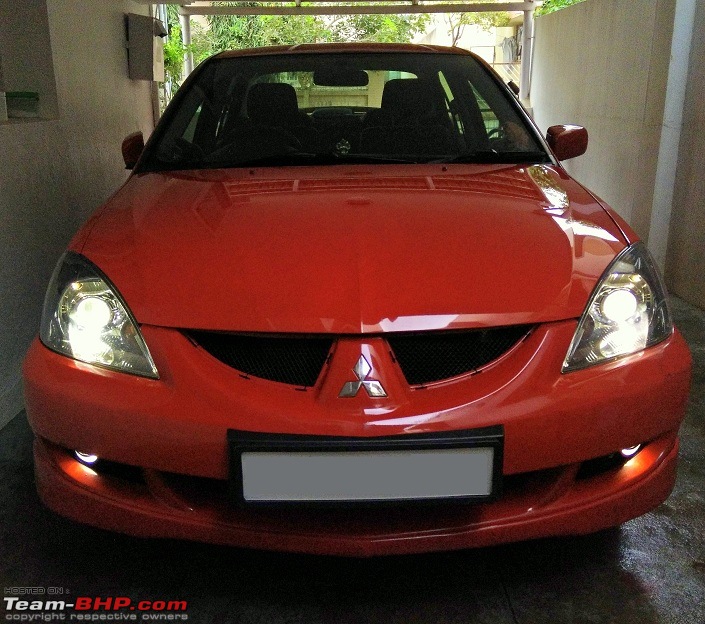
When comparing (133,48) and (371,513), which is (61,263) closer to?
(371,513)

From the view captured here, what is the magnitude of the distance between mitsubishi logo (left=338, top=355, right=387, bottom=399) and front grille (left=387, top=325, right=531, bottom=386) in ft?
0.24

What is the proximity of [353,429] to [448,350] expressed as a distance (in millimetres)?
251

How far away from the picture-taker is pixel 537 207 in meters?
1.84

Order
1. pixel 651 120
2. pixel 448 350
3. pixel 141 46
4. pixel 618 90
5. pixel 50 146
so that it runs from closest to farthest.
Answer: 1. pixel 448 350
2. pixel 50 146
3. pixel 651 120
4. pixel 141 46
5. pixel 618 90

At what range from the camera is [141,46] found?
210 inches

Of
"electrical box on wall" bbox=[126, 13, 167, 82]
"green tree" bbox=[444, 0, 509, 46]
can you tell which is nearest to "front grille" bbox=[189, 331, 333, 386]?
"electrical box on wall" bbox=[126, 13, 167, 82]

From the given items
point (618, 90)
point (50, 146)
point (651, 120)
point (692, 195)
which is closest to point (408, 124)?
point (50, 146)

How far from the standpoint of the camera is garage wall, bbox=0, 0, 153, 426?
9.12 ft

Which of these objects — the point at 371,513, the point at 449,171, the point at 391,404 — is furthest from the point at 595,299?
the point at 449,171

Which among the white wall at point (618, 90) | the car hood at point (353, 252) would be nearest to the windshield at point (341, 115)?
the car hood at point (353, 252)

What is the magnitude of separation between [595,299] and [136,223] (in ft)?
3.49

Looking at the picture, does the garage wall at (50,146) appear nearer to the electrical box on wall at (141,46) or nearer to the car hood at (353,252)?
the electrical box on wall at (141,46)

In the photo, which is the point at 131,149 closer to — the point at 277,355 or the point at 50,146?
the point at 50,146

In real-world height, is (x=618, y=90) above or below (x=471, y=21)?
below
